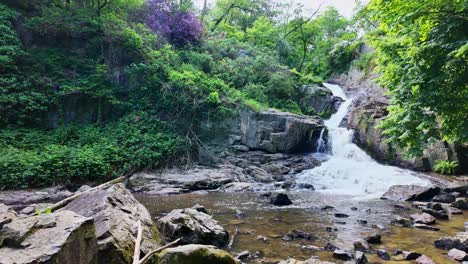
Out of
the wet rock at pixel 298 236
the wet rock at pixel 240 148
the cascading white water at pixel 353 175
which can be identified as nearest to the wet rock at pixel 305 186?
the cascading white water at pixel 353 175

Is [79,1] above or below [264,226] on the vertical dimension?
above

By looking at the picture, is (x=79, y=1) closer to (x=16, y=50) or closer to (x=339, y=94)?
(x=16, y=50)

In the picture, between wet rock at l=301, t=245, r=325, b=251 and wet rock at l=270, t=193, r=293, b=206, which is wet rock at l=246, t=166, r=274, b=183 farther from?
wet rock at l=301, t=245, r=325, b=251

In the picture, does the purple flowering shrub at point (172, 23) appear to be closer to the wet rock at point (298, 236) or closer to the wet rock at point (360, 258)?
the wet rock at point (298, 236)

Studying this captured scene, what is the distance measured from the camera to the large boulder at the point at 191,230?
22.0 feet

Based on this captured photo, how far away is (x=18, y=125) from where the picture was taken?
1573 centimetres

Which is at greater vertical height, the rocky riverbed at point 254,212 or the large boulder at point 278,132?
the large boulder at point 278,132

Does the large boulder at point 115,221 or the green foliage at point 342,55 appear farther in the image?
the green foliage at point 342,55

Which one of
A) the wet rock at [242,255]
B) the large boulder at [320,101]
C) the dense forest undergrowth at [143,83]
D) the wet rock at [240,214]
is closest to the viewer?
the wet rock at [242,255]

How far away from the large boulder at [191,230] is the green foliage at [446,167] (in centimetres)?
1216

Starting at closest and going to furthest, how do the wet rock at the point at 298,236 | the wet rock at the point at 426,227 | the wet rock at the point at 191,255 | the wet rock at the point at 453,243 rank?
the wet rock at the point at 191,255 → the wet rock at the point at 453,243 → the wet rock at the point at 298,236 → the wet rock at the point at 426,227

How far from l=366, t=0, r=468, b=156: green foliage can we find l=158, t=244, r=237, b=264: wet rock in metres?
6.12

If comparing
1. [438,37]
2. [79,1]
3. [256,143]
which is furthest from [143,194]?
[79,1]

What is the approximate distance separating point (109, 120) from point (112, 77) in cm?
294
